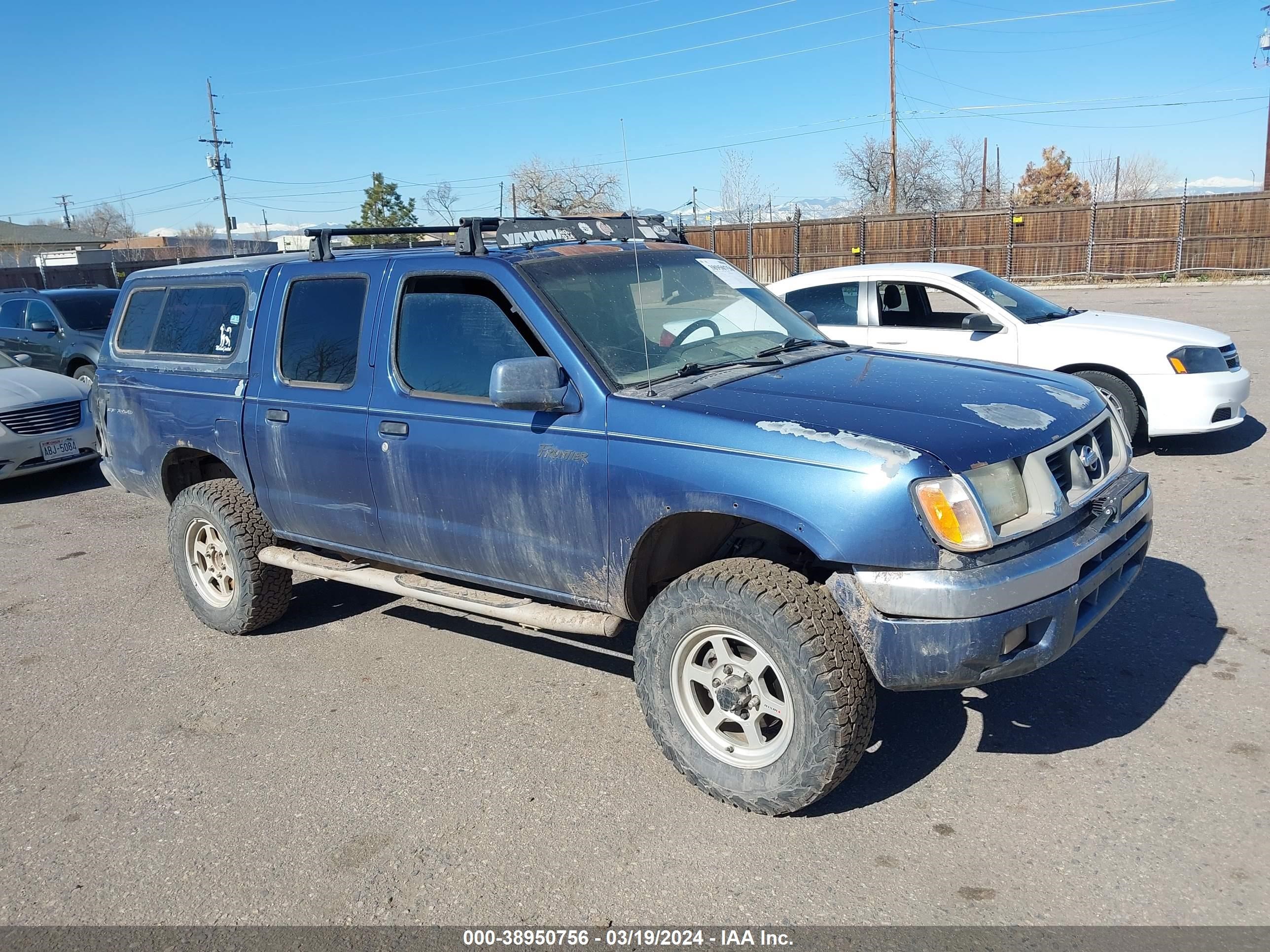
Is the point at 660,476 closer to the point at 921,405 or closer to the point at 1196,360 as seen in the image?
the point at 921,405

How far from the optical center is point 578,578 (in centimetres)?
390

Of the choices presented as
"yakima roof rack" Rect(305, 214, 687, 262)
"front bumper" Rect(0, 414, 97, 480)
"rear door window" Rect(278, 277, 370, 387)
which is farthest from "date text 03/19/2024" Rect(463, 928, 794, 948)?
"front bumper" Rect(0, 414, 97, 480)

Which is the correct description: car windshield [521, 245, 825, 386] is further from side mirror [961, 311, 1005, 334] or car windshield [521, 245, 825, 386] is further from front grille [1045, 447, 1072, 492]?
side mirror [961, 311, 1005, 334]

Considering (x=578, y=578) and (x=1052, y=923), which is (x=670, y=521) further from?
(x=1052, y=923)

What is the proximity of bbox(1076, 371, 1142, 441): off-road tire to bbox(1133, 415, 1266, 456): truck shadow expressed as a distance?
0.28 metres

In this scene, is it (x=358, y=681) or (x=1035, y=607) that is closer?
(x=1035, y=607)

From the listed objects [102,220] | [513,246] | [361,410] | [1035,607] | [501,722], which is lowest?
[501,722]

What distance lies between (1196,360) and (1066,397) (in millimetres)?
4842

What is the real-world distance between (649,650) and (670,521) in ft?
1.59

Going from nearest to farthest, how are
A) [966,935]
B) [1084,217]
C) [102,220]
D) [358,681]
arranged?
[966,935]
[358,681]
[1084,217]
[102,220]

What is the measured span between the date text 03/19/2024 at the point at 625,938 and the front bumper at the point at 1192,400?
256 inches

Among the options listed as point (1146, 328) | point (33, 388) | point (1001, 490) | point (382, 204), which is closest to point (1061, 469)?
point (1001, 490)

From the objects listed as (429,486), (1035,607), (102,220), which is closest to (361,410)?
(429,486)

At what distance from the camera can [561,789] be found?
3721mm
